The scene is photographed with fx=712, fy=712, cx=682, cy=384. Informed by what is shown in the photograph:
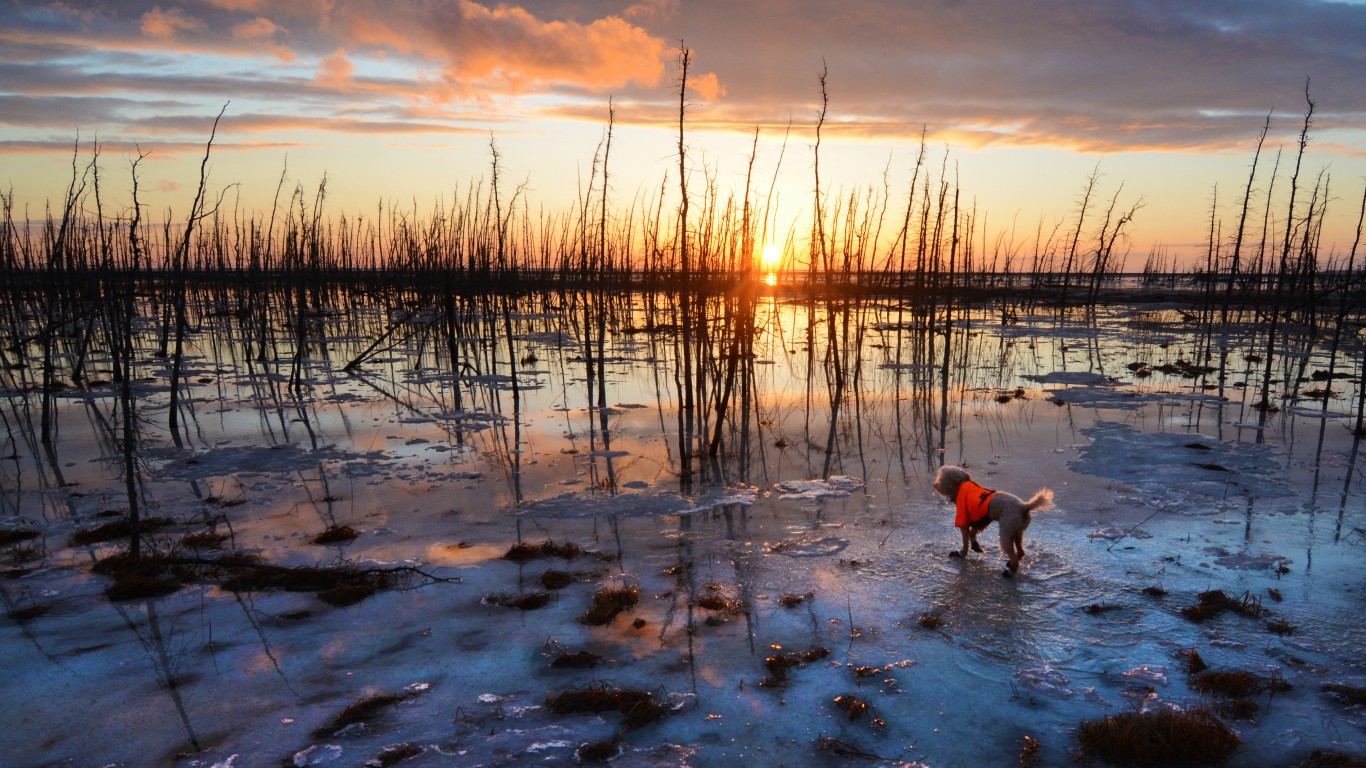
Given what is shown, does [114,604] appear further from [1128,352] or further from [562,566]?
[1128,352]

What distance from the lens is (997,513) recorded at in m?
5.56

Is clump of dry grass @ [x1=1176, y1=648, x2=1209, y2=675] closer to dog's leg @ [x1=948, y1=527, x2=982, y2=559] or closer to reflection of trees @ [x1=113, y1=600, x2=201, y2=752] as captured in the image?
dog's leg @ [x1=948, y1=527, x2=982, y2=559]

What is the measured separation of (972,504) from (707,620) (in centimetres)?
244

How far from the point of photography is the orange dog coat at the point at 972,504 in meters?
5.68

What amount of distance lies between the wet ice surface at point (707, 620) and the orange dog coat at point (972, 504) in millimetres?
367

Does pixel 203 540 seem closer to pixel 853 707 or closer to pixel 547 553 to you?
pixel 547 553

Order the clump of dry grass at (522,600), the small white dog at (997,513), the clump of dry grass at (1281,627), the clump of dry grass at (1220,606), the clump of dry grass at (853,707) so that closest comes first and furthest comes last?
the clump of dry grass at (853,707)
the clump of dry grass at (1281,627)
the clump of dry grass at (1220,606)
the clump of dry grass at (522,600)
the small white dog at (997,513)

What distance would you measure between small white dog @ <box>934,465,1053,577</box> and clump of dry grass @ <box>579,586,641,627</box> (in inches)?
109

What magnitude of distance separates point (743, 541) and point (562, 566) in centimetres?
164

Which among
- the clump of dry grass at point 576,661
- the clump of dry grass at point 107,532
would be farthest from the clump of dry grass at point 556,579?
the clump of dry grass at point 107,532

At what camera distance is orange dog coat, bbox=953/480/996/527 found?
5.68 meters

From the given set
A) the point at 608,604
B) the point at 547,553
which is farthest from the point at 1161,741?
the point at 547,553

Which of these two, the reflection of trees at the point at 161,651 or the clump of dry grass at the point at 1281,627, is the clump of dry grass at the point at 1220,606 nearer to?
the clump of dry grass at the point at 1281,627

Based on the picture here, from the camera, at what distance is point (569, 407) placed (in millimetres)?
12828
